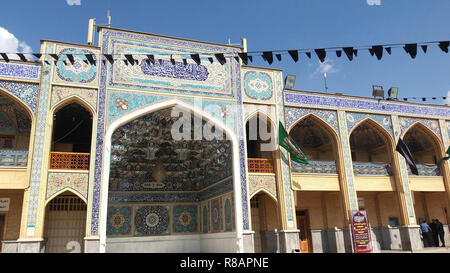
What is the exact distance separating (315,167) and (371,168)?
2.28 meters

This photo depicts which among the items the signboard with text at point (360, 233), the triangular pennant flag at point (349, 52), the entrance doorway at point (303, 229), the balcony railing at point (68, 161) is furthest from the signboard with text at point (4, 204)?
the signboard with text at point (360, 233)

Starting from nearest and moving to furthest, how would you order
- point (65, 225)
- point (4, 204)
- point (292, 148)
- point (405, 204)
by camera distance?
point (4, 204) → point (292, 148) → point (65, 225) → point (405, 204)

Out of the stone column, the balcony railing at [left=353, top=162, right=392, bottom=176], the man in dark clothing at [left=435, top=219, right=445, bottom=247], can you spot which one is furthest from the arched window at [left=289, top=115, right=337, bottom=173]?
the man in dark clothing at [left=435, top=219, right=445, bottom=247]

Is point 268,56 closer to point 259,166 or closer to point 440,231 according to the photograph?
point 259,166

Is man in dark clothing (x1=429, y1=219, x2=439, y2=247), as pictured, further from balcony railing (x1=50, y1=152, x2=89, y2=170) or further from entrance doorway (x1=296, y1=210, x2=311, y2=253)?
balcony railing (x1=50, y1=152, x2=89, y2=170)

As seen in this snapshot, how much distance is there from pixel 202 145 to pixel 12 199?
20.0 feet

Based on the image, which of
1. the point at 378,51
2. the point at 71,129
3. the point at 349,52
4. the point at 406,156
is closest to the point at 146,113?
the point at 71,129

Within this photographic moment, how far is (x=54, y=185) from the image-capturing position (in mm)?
10039

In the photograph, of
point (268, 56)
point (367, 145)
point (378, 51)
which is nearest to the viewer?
point (378, 51)

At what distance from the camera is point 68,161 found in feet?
34.4

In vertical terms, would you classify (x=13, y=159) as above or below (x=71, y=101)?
below

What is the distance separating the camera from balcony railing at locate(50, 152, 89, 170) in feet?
34.0
